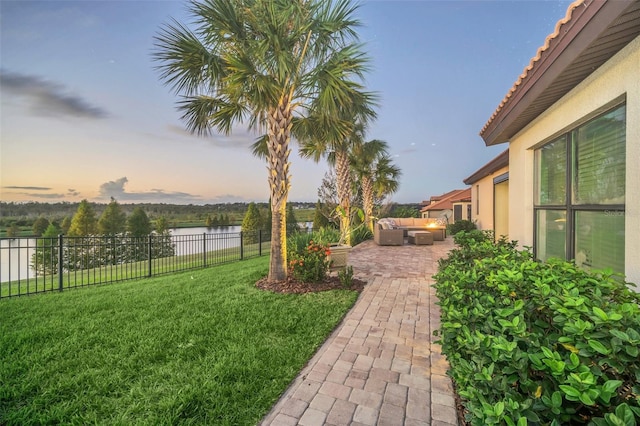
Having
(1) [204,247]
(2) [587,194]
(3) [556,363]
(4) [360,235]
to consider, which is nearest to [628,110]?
(2) [587,194]

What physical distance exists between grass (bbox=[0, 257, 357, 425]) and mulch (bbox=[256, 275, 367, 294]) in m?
0.31

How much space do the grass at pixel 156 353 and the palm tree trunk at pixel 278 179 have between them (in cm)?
94

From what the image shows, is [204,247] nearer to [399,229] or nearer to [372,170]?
[399,229]

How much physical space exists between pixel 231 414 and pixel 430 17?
11368mm

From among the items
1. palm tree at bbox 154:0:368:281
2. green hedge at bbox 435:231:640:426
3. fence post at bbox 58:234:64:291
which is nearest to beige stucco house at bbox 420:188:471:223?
palm tree at bbox 154:0:368:281

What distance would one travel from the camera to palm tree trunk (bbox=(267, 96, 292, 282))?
6449mm

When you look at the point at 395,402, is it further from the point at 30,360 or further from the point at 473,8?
the point at 473,8

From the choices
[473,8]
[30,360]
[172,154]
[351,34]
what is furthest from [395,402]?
[172,154]

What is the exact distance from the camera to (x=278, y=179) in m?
6.48

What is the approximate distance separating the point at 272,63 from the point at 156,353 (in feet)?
17.8

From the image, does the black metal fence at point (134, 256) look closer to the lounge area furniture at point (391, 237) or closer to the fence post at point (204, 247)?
the fence post at point (204, 247)

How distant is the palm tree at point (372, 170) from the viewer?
52.6 feet

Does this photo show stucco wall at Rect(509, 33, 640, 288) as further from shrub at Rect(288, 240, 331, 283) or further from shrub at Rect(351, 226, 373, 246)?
shrub at Rect(351, 226, 373, 246)

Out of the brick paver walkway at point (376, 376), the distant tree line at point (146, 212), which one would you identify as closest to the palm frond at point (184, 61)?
the brick paver walkway at point (376, 376)
